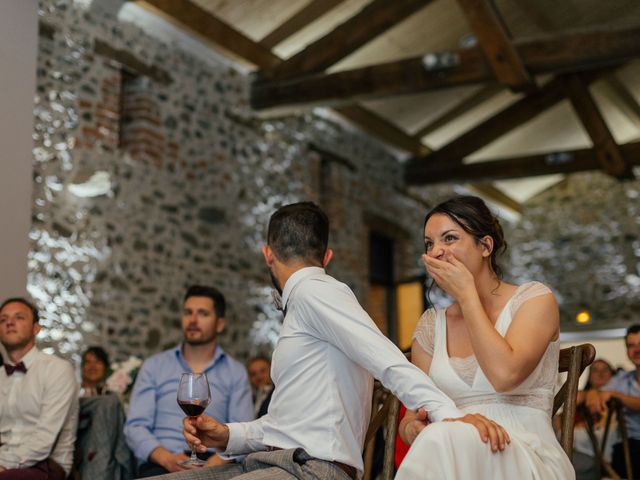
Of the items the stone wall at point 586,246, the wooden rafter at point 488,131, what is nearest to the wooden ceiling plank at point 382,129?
the wooden rafter at point 488,131

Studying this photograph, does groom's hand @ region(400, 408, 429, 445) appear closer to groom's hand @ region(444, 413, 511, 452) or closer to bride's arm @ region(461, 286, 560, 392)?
groom's hand @ region(444, 413, 511, 452)

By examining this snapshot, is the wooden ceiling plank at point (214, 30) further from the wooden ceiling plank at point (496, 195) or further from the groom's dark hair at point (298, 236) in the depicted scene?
the groom's dark hair at point (298, 236)

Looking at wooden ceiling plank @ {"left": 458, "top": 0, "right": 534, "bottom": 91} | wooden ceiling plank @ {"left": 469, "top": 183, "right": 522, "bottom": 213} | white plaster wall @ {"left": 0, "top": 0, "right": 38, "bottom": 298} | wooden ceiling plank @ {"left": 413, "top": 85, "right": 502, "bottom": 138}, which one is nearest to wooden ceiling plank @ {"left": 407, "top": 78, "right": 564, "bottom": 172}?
wooden ceiling plank @ {"left": 413, "top": 85, "right": 502, "bottom": 138}

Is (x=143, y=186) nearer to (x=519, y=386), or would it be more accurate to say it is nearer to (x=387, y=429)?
(x=387, y=429)

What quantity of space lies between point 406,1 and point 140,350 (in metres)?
4.13

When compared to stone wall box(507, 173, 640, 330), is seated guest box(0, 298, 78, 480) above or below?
below

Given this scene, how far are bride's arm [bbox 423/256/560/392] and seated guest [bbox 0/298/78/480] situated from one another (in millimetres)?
2128

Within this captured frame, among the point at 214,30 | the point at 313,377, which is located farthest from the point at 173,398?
the point at 214,30

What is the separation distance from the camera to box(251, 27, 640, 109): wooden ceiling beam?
7117mm

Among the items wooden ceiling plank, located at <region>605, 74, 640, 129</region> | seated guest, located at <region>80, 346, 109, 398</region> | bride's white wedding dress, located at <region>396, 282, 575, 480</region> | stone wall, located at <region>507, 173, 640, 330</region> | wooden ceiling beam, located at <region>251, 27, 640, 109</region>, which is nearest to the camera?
bride's white wedding dress, located at <region>396, 282, 575, 480</region>

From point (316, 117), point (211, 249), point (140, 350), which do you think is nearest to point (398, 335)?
point (316, 117)

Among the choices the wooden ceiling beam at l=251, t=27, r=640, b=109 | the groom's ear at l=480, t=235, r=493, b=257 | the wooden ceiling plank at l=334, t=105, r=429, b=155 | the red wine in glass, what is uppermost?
the wooden ceiling plank at l=334, t=105, r=429, b=155

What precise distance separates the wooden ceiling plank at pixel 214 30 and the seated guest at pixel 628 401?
4494 millimetres

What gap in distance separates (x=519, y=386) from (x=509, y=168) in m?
9.01
